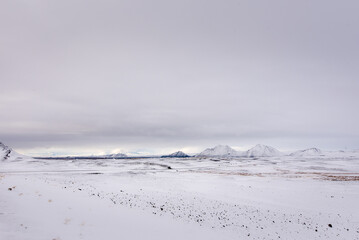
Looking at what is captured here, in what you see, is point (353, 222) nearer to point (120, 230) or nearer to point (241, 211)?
Answer: point (241, 211)

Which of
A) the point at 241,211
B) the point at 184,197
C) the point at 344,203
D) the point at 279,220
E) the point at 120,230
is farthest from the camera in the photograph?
the point at 184,197

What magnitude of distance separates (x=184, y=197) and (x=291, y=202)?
11901 millimetres

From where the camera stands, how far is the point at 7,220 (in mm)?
12094

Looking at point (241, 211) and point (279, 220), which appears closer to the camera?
point (279, 220)

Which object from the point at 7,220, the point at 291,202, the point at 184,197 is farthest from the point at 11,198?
the point at 291,202

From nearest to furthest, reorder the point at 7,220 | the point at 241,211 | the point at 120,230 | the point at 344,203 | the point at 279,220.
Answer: the point at 7,220
the point at 120,230
the point at 279,220
the point at 241,211
the point at 344,203

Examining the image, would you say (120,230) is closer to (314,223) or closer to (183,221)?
(183,221)

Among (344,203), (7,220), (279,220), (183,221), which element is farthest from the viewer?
(344,203)

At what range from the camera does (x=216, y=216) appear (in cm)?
1869

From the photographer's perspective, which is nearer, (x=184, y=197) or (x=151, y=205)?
(x=151, y=205)

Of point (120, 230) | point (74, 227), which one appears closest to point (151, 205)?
point (120, 230)

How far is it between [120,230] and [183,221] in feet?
17.1

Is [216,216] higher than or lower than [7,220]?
lower

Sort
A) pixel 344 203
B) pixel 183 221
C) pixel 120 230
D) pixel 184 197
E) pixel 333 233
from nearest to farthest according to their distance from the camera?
1. pixel 120 230
2. pixel 333 233
3. pixel 183 221
4. pixel 344 203
5. pixel 184 197
